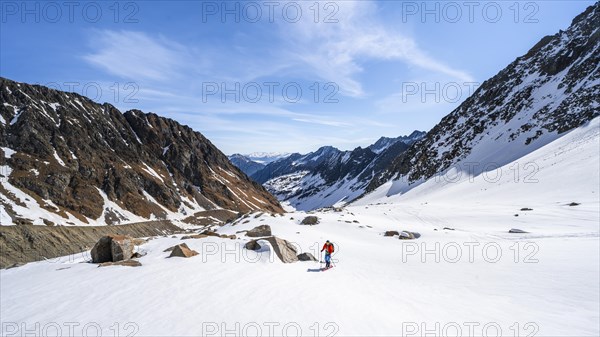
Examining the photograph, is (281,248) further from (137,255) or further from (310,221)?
(310,221)

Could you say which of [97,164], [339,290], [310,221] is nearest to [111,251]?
[339,290]

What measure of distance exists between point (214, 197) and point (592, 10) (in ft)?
560

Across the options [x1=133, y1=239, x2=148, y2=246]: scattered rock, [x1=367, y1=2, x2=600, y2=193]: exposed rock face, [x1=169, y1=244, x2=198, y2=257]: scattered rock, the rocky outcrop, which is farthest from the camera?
[x1=367, y1=2, x2=600, y2=193]: exposed rock face

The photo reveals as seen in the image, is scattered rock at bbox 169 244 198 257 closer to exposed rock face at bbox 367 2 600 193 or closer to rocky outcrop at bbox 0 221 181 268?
rocky outcrop at bbox 0 221 181 268

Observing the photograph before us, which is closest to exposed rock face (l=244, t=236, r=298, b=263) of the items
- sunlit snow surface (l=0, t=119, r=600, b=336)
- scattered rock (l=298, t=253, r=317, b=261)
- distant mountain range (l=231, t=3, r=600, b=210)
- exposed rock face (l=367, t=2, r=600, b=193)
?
scattered rock (l=298, t=253, r=317, b=261)

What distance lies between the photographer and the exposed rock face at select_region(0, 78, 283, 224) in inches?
3905

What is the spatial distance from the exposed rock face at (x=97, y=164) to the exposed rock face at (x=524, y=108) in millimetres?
94543

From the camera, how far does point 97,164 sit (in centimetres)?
12456

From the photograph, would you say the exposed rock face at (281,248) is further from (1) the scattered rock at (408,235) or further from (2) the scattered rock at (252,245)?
(1) the scattered rock at (408,235)

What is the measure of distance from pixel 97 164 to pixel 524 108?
6077 inches

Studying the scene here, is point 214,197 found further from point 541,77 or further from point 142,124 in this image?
point 541,77

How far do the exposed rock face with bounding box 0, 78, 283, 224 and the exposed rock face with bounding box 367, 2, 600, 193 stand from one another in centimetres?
9454

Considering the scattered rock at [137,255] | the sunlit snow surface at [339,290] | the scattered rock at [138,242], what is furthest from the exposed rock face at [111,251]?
the scattered rock at [138,242]

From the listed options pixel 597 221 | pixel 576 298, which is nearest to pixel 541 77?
pixel 597 221
